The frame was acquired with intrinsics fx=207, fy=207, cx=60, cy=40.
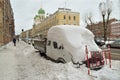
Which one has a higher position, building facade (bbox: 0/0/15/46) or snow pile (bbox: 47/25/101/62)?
building facade (bbox: 0/0/15/46)

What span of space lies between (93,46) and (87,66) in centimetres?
156

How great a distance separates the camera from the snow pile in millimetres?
10320

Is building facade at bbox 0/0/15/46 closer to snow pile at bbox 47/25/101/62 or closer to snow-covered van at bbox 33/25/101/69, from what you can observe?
snow-covered van at bbox 33/25/101/69

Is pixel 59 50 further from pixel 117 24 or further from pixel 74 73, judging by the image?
pixel 117 24

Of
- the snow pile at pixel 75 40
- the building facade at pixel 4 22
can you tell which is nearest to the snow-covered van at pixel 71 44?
the snow pile at pixel 75 40

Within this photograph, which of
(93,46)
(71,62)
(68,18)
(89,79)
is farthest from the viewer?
(68,18)

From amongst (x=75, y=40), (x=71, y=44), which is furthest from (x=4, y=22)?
(x=71, y=44)

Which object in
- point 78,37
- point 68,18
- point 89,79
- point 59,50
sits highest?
point 68,18

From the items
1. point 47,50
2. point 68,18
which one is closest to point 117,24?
point 68,18

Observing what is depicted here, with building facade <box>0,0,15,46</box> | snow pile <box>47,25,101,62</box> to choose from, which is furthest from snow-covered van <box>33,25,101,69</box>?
building facade <box>0,0,15,46</box>

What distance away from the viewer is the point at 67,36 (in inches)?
451

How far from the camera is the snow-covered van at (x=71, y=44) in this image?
10.3 metres

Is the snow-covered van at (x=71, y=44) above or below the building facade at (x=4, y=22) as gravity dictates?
below

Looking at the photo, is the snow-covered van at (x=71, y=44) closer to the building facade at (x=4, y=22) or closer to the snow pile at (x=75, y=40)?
the snow pile at (x=75, y=40)
